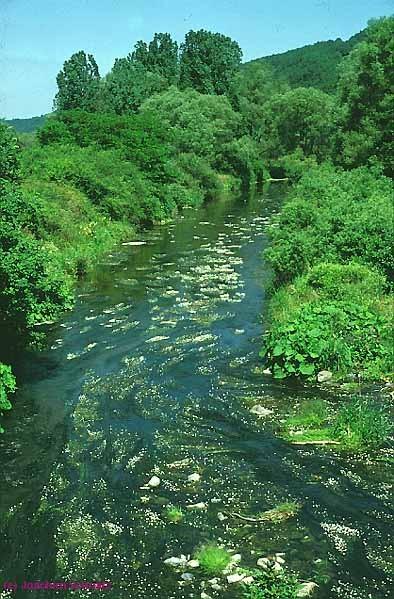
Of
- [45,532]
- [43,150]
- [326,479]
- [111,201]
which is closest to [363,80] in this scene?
[111,201]

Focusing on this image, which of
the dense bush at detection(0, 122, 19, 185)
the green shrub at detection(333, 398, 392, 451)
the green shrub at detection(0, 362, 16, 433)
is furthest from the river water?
the dense bush at detection(0, 122, 19, 185)

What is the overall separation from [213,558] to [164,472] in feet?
9.61

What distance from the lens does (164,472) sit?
12391 millimetres

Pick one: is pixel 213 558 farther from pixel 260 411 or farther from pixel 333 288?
pixel 333 288

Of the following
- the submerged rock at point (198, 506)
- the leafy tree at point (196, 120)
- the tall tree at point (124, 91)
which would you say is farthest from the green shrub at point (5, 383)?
the tall tree at point (124, 91)

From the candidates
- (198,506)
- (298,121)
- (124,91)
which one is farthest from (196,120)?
(198,506)

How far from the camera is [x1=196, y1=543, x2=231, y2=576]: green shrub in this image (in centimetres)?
945

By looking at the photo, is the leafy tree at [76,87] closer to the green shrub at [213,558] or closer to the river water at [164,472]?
the river water at [164,472]

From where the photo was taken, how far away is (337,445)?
13.1 meters

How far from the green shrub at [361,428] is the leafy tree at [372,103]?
103 ft

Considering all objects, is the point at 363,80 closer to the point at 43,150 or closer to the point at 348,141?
the point at 348,141

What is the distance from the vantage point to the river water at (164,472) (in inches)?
378

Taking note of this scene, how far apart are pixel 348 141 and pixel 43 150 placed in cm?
2109

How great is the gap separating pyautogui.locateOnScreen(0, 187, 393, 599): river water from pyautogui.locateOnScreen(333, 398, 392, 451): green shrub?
1.76 ft
